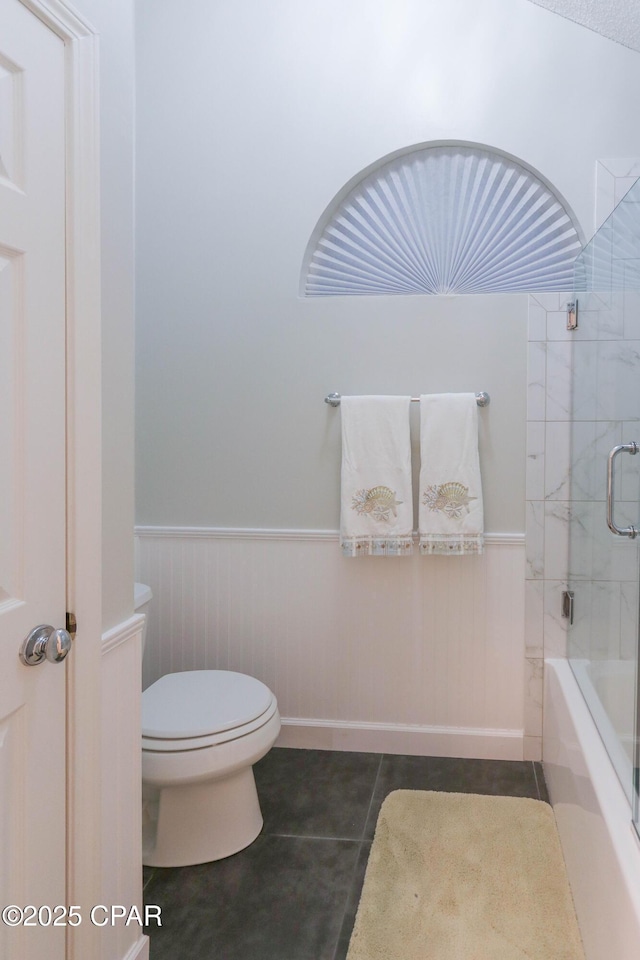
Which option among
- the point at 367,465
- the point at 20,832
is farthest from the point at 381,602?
the point at 20,832

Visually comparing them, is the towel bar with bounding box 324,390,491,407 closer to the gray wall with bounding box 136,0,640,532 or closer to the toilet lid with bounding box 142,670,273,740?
the gray wall with bounding box 136,0,640,532

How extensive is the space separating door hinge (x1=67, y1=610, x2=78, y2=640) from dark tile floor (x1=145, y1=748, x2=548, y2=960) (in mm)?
828

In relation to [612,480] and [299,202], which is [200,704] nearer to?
[612,480]

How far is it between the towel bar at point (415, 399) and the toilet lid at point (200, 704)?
0.95 meters

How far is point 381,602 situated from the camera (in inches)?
96.7

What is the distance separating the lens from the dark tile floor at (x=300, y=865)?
155 cm

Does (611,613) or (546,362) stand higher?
(546,362)

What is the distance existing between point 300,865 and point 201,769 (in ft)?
1.25

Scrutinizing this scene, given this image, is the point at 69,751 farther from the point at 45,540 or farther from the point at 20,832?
A: the point at 45,540

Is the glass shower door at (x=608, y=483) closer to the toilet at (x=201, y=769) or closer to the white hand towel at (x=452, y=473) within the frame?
the white hand towel at (x=452, y=473)

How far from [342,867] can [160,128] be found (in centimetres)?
242

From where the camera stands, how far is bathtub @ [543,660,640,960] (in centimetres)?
119

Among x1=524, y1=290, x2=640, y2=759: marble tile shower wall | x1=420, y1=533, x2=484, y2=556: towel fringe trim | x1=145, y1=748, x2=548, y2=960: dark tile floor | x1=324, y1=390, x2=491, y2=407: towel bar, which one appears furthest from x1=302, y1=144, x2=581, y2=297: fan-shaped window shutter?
x1=145, y1=748, x2=548, y2=960: dark tile floor

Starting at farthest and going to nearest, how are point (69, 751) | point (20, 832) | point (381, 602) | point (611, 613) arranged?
point (381, 602)
point (611, 613)
point (69, 751)
point (20, 832)
